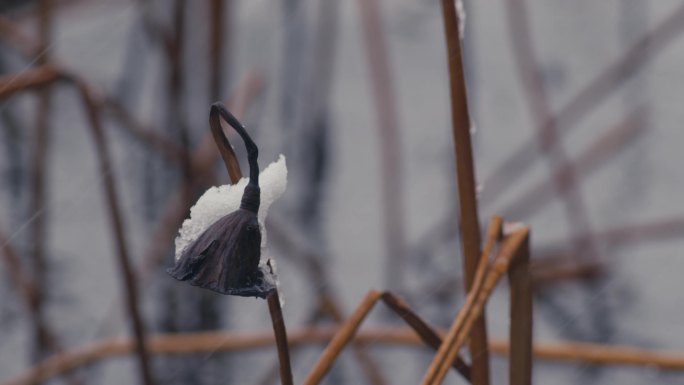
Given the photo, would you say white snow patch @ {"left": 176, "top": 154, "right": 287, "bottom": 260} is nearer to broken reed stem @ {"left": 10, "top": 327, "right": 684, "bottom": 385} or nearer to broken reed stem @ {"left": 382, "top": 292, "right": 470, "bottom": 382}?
broken reed stem @ {"left": 382, "top": 292, "right": 470, "bottom": 382}

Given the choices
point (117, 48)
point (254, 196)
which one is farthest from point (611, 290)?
point (254, 196)

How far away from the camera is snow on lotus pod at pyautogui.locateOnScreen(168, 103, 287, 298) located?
1.23 ft

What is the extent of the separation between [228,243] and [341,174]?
1441 mm

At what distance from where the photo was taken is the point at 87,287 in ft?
4.95

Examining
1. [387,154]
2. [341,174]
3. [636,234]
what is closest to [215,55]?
[387,154]

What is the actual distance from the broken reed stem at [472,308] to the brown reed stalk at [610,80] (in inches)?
47.1

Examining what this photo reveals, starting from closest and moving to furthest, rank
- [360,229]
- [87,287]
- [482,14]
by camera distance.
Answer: [87,287], [360,229], [482,14]

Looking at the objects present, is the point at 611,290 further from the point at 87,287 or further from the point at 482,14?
the point at 482,14

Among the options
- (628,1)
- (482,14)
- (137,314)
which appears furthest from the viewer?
(482,14)

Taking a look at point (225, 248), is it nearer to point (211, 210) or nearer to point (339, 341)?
point (211, 210)

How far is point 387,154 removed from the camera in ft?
5.42

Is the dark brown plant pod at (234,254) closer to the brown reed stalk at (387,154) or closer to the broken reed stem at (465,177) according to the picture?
the broken reed stem at (465,177)

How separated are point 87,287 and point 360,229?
40 cm

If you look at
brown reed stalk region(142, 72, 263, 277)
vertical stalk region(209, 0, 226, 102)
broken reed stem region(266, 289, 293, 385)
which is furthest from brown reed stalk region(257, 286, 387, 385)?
broken reed stem region(266, 289, 293, 385)
